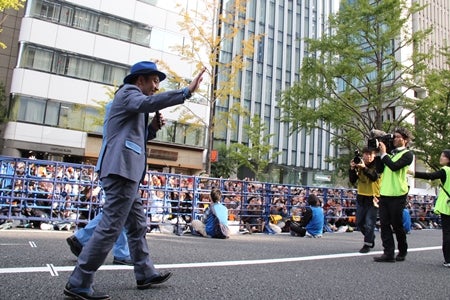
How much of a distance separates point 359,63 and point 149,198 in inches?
463

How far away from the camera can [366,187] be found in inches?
245

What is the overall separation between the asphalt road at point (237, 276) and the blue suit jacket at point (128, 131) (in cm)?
93

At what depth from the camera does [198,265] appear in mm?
4059

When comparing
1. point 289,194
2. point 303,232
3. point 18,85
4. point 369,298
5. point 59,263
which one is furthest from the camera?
point 18,85

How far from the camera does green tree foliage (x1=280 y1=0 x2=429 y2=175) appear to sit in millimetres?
15727

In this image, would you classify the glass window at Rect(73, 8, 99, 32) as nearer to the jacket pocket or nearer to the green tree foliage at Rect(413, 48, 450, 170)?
the green tree foliage at Rect(413, 48, 450, 170)

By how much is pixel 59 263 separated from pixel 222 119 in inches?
500

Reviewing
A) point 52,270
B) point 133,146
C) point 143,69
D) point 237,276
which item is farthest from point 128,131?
point 237,276

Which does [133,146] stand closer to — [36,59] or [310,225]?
[310,225]

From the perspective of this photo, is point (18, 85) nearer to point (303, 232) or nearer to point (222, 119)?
point (222, 119)

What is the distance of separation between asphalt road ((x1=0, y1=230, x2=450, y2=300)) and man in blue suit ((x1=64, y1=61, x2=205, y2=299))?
233 mm

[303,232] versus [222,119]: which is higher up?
[222,119]

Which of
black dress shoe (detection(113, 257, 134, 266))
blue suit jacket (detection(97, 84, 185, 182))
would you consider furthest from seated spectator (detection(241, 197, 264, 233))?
blue suit jacket (detection(97, 84, 185, 182))

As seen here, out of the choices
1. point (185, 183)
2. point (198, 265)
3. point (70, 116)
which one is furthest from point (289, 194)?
point (70, 116)
